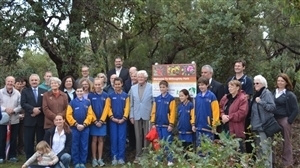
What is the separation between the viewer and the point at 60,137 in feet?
22.1

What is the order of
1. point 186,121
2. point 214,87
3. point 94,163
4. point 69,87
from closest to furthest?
point 186,121
point 214,87
point 94,163
point 69,87

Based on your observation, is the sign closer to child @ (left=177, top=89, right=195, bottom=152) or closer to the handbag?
child @ (left=177, top=89, right=195, bottom=152)

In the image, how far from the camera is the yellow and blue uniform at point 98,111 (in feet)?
24.4

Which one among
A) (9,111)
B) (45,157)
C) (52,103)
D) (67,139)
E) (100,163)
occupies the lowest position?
(100,163)

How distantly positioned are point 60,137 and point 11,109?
5.22 ft

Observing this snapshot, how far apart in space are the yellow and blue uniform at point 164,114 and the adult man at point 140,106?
0.82 feet

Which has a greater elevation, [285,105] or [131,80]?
[131,80]

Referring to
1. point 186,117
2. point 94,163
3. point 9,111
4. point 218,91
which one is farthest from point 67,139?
point 218,91

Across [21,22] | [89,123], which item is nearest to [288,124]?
[89,123]

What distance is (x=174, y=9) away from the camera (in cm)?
1181

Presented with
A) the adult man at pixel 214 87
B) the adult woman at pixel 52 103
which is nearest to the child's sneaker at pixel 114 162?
the adult woman at pixel 52 103

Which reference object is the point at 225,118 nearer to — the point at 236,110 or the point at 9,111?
the point at 236,110

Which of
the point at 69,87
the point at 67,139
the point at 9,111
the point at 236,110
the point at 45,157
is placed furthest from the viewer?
the point at 9,111

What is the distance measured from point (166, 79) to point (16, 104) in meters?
2.79
